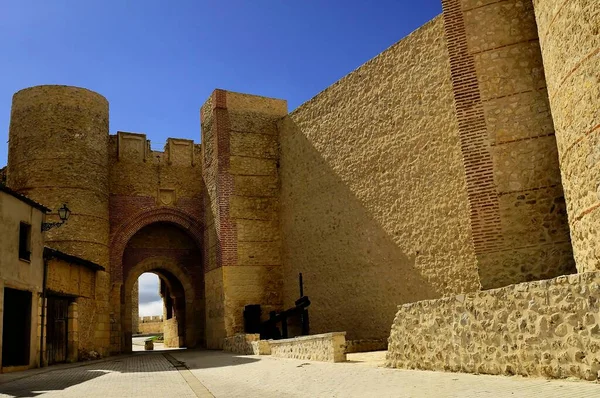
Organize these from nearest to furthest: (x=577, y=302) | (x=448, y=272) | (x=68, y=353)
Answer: (x=577, y=302), (x=448, y=272), (x=68, y=353)

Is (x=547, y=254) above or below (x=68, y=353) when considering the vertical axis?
above

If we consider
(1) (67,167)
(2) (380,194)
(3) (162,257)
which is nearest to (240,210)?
(3) (162,257)

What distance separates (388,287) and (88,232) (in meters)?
9.69

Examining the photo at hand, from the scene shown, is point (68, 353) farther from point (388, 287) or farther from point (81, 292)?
point (388, 287)

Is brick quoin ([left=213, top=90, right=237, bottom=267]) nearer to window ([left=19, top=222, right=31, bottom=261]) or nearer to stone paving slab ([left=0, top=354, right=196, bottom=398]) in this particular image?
window ([left=19, top=222, right=31, bottom=261])

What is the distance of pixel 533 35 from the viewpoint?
8.76 meters

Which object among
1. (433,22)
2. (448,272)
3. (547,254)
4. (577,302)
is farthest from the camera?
(433,22)

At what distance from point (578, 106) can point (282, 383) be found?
497 centimetres

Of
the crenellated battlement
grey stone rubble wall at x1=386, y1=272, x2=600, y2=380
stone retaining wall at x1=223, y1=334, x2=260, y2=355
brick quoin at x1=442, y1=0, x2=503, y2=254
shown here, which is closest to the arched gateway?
the crenellated battlement

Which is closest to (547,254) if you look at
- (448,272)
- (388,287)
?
(448,272)

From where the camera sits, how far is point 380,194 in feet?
42.8

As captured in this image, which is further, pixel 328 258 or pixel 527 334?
pixel 328 258

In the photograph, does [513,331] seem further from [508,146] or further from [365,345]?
[365,345]

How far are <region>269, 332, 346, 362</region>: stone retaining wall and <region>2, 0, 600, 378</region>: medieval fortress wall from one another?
67.4 inches
